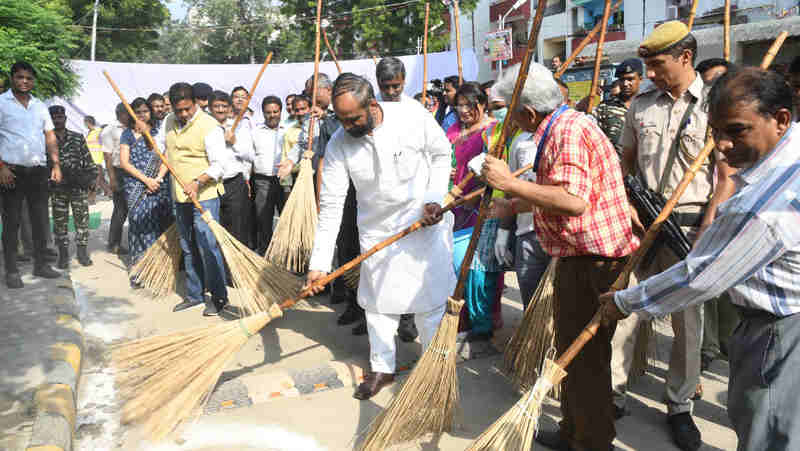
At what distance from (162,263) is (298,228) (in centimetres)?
153

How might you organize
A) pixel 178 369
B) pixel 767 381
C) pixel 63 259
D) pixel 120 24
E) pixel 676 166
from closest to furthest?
pixel 767 381
pixel 676 166
pixel 178 369
pixel 63 259
pixel 120 24

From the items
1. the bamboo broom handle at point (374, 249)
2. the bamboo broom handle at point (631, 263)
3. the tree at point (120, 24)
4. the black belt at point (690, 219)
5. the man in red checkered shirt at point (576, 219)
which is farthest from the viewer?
the tree at point (120, 24)

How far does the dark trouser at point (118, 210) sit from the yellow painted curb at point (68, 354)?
3307 mm

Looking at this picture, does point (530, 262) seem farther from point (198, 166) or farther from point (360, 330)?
point (198, 166)

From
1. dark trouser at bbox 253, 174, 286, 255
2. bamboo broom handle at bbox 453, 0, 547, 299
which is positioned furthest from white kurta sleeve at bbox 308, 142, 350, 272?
dark trouser at bbox 253, 174, 286, 255

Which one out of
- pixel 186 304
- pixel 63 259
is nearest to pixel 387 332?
pixel 186 304

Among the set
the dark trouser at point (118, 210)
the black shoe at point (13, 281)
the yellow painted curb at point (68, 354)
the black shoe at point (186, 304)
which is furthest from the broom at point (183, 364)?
the dark trouser at point (118, 210)

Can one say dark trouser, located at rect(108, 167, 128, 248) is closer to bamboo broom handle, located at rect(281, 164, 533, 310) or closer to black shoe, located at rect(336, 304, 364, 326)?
black shoe, located at rect(336, 304, 364, 326)

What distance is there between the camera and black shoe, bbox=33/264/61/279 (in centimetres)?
595

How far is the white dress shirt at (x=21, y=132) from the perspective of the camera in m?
5.36

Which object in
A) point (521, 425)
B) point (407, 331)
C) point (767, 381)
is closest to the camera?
point (767, 381)

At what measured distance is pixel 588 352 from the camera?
2.43 meters

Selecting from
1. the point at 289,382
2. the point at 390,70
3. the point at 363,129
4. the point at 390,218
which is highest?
the point at 390,70

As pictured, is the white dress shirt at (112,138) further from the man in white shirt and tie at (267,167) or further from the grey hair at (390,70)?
the grey hair at (390,70)
